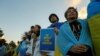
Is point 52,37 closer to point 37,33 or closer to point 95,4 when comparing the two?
point 37,33

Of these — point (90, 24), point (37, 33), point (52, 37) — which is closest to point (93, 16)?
point (90, 24)

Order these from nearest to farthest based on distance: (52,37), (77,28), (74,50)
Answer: (74,50) → (77,28) → (52,37)

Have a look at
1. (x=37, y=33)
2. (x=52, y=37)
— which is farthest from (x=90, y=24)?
(x=37, y=33)

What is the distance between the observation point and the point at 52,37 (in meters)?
5.61

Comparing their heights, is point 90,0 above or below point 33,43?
above

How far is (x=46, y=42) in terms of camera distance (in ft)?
18.7

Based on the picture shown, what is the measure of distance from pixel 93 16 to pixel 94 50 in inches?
17.6

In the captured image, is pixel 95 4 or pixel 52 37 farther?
pixel 52 37

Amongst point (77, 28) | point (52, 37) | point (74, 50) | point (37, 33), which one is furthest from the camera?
point (37, 33)

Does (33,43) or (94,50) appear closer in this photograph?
(94,50)

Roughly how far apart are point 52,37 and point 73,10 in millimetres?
1501

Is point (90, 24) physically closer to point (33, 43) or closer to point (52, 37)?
point (52, 37)

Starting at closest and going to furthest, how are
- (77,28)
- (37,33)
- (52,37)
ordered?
(77,28)
(52,37)
(37,33)

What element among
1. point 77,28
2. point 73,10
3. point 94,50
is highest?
point 73,10
